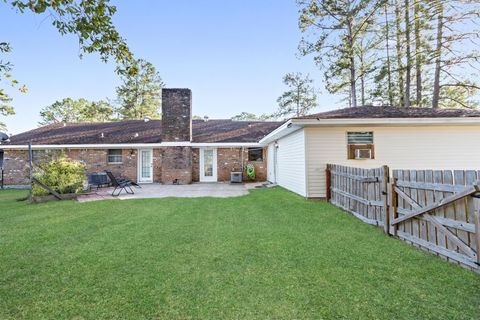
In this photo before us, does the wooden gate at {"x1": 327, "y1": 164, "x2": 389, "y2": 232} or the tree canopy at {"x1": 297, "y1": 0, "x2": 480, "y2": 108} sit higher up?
the tree canopy at {"x1": 297, "y1": 0, "x2": 480, "y2": 108}

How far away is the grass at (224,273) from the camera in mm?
2287

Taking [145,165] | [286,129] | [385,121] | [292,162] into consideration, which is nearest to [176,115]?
[145,165]

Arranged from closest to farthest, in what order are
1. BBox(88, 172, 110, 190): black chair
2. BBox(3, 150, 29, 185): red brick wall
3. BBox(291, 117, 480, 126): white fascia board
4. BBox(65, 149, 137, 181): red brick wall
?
BBox(291, 117, 480, 126): white fascia board
BBox(88, 172, 110, 190): black chair
BBox(3, 150, 29, 185): red brick wall
BBox(65, 149, 137, 181): red brick wall

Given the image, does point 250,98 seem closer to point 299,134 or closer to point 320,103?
point 320,103

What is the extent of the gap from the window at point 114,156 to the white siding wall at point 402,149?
39.2 feet

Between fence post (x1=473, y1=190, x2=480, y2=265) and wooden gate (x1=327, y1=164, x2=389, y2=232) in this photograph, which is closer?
fence post (x1=473, y1=190, x2=480, y2=265)

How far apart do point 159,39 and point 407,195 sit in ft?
43.7

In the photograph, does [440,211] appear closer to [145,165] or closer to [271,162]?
[271,162]

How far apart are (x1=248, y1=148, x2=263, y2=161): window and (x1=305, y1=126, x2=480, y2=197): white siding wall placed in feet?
24.1

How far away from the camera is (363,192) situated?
5555 mm

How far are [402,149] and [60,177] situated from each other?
12.3m

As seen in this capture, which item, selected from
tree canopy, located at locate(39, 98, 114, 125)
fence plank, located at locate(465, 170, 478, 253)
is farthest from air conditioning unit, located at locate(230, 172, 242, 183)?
tree canopy, located at locate(39, 98, 114, 125)

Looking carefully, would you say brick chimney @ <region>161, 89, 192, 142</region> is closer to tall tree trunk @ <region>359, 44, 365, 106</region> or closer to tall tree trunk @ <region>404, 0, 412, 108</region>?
tall tree trunk @ <region>359, 44, 365, 106</region>

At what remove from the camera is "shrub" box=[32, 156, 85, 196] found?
29.3 ft
